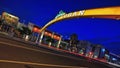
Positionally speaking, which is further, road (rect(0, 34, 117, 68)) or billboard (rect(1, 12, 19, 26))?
billboard (rect(1, 12, 19, 26))

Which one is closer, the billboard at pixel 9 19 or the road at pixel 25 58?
the road at pixel 25 58

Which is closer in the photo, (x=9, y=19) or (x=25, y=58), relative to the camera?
(x=25, y=58)

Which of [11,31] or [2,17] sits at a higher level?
[2,17]

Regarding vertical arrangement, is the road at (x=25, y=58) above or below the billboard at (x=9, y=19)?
below

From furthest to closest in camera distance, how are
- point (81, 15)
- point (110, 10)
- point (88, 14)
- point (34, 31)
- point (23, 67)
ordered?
point (34, 31), point (81, 15), point (88, 14), point (110, 10), point (23, 67)

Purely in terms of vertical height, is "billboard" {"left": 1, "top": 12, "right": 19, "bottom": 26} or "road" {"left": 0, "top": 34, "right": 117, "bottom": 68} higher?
"billboard" {"left": 1, "top": 12, "right": 19, "bottom": 26}

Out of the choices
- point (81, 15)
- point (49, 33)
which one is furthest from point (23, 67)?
point (49, 33)

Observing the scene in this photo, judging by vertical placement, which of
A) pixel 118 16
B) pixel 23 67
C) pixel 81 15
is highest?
pixel 81 15

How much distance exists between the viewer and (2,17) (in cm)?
4478

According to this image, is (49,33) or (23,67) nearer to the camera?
(23,67)

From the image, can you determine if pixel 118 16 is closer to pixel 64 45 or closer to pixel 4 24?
pixel 4 24

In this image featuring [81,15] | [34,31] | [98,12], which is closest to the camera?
[98,12]

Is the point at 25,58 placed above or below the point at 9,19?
below

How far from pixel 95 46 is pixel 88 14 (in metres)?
61.6
